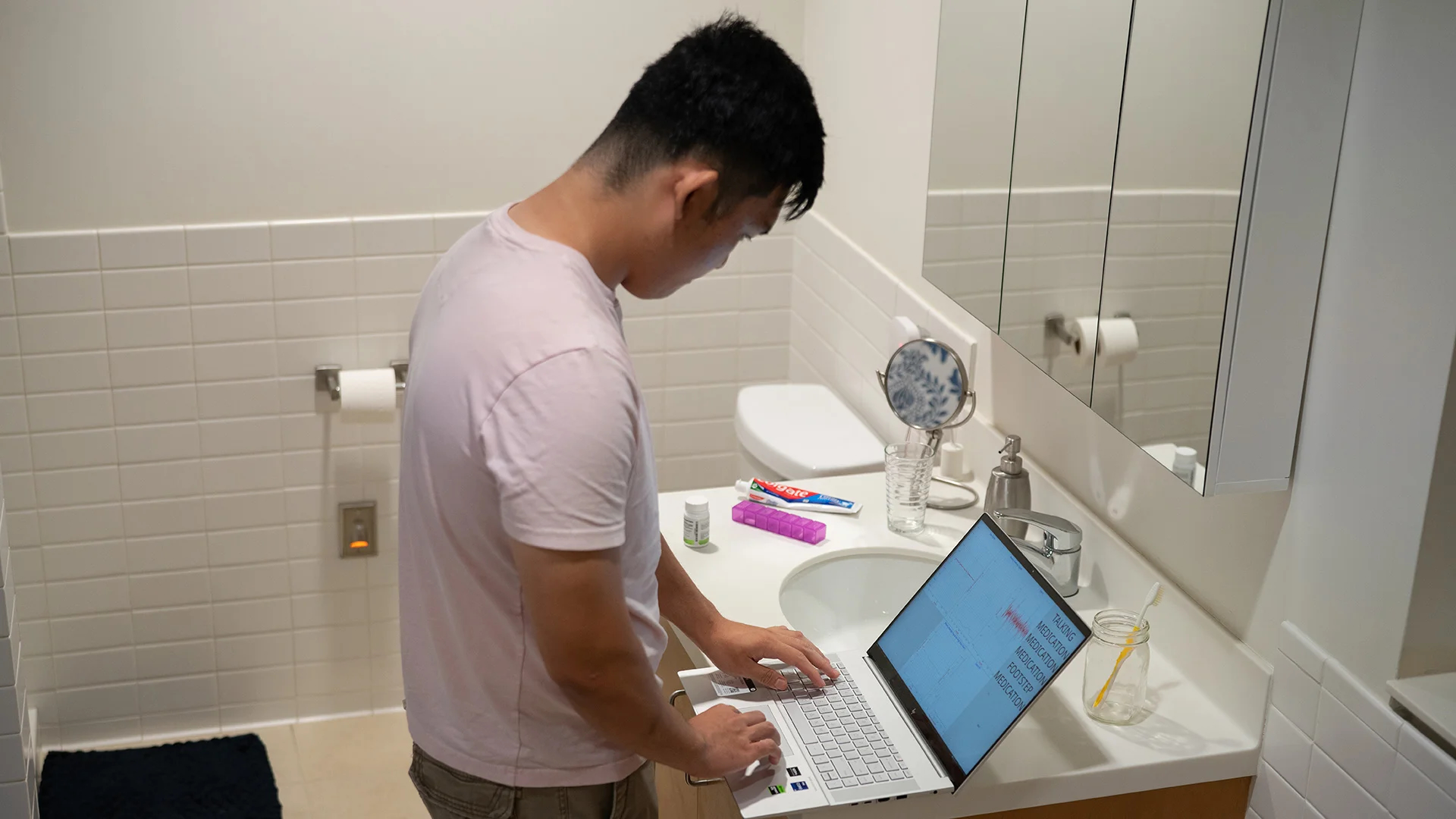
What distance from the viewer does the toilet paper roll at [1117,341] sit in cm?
143

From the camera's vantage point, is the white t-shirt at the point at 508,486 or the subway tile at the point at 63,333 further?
the subway tile at the point at 63,333

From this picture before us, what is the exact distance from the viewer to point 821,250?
2789 mm

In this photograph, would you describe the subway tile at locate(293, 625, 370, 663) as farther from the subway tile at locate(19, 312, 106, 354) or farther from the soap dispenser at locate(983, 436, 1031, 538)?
the soap dispenser at locate(983, 436, 1031, 538)

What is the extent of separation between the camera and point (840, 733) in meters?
1.43

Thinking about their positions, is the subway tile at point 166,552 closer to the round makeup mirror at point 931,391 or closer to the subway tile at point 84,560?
the subway tile at point 84,560

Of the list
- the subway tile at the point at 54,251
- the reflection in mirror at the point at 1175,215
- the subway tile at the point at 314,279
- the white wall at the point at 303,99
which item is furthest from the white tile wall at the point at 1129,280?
the subway tile at the point at 54,251

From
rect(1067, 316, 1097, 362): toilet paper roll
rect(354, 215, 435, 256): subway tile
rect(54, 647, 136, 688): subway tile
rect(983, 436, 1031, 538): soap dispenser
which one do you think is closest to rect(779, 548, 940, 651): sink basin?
rect(983, 436, 1031, 538): soap dispenser

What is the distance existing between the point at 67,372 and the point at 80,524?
0.33 meters

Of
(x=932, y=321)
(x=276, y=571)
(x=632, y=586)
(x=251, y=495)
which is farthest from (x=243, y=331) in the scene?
(x=632, y=586)

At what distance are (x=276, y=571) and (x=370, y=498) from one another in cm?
26

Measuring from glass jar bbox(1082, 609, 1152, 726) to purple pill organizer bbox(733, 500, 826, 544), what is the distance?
50 cm

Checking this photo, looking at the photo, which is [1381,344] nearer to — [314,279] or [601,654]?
[601,654]

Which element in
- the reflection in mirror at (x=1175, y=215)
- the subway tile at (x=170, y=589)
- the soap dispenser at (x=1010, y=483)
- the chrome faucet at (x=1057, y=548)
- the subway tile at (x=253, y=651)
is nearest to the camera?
the reflection in mirror at (x=1175, y=215)

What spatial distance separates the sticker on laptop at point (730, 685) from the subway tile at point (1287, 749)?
23.1 inches
